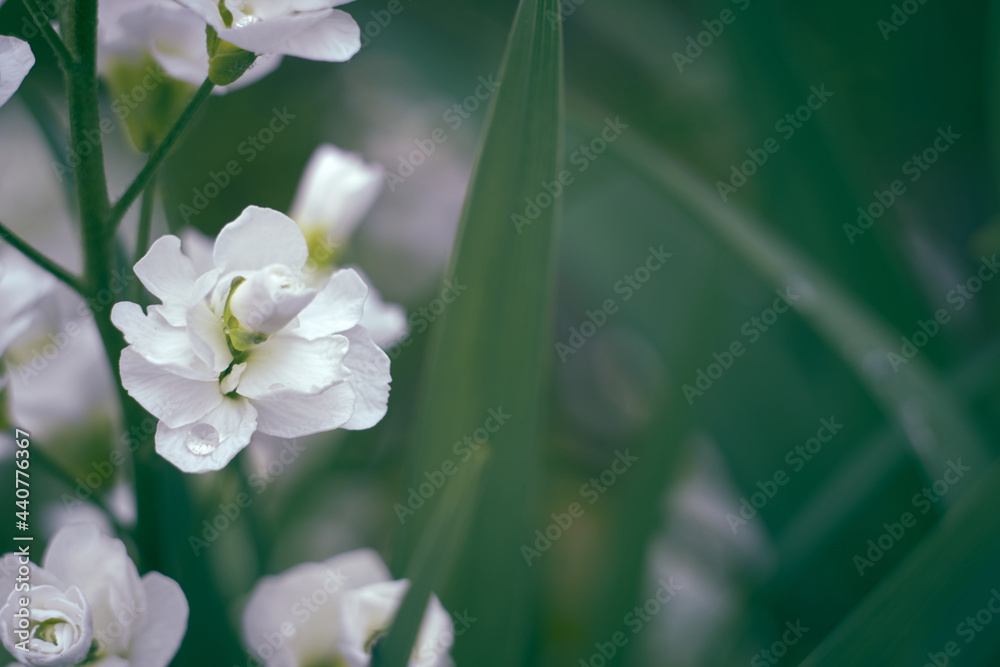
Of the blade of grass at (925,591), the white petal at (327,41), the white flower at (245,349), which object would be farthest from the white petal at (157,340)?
the blade of grass at (925,591)

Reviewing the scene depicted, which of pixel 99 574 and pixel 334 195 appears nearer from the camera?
pixel 99 574

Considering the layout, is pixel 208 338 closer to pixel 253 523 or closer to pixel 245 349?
pixel 245 349

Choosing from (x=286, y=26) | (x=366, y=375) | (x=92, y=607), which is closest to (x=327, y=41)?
(x=286, y=26)

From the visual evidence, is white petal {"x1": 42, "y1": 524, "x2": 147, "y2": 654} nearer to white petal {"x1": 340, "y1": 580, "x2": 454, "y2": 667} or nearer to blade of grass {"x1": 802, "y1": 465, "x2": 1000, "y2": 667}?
white petal {"x1": 340, "y1": 580, "x2": 454, "y2": 667}

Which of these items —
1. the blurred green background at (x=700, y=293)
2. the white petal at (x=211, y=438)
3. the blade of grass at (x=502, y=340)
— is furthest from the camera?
the blurred green background at (x=700, y=293)

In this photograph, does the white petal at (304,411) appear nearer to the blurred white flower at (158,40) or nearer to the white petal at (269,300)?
the white petal at (269,300)

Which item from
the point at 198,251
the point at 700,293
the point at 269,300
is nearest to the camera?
the point at 269,300
